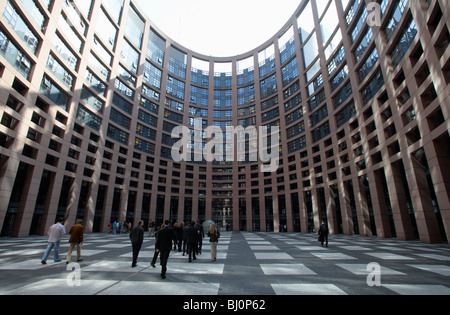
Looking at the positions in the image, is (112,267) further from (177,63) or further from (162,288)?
(177,63)

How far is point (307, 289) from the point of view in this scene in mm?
5895

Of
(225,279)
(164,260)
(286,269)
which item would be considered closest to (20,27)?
(164,260)

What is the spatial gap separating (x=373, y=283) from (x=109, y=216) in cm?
4043

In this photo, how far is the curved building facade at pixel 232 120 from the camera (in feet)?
69.6

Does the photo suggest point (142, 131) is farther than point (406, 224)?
Yes

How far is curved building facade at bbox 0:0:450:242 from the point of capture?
2122 cm

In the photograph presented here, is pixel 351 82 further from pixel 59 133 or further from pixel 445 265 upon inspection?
pixel 59 133

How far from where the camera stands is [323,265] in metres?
9.29

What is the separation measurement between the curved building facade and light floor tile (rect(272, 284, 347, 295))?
1882 centimetres

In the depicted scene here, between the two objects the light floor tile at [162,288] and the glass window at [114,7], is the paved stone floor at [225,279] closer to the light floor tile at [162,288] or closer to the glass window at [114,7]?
the light floor tile at [162,288]

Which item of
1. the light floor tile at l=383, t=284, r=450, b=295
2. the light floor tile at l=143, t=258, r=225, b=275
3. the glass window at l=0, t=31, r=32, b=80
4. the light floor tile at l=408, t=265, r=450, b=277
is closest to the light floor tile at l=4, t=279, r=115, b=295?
the light floor tile at l=143, t=258, r=225, b=275

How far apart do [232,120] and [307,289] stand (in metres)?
56.1

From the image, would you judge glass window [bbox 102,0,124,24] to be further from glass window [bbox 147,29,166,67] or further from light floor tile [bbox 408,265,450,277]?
light floor tile [bbox 408,265,450,277]
